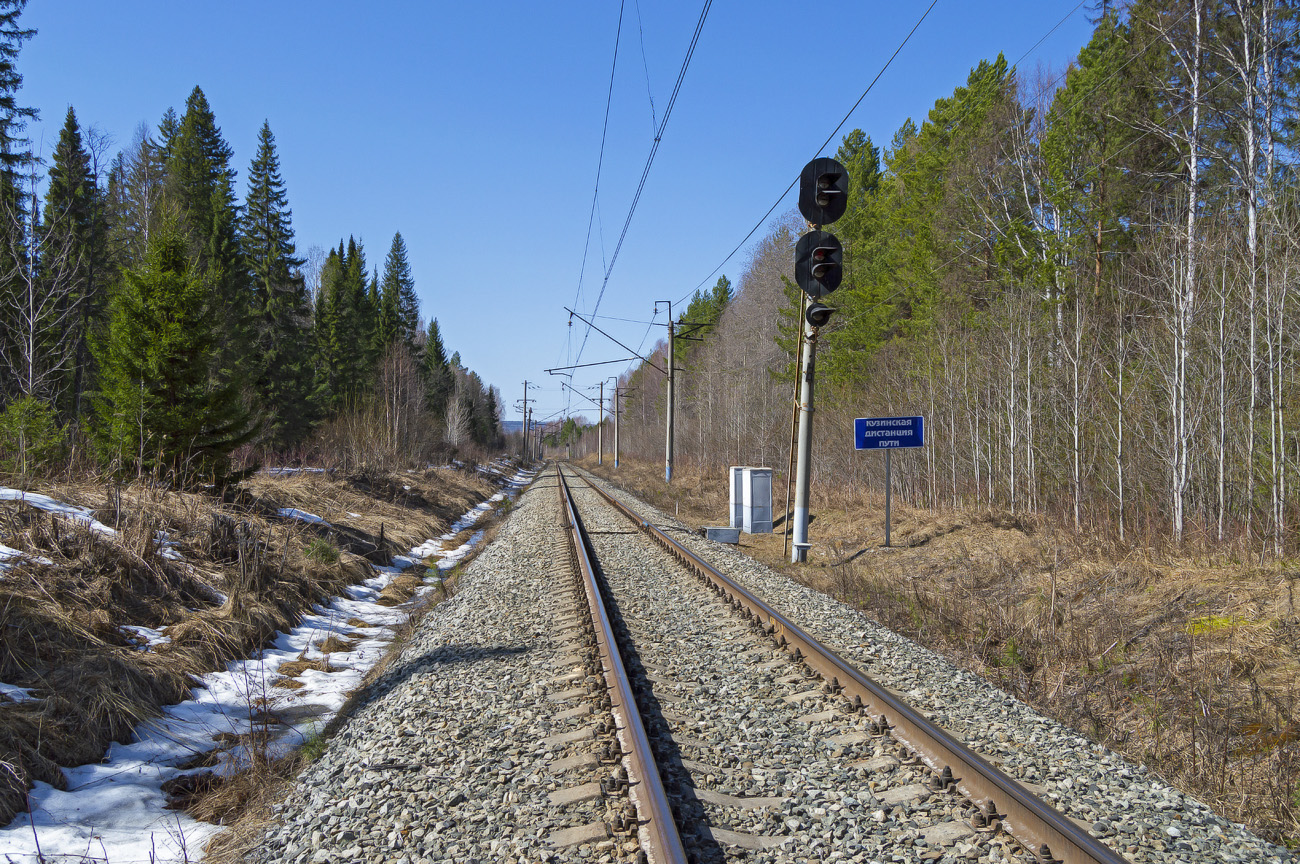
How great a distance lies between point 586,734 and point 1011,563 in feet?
26.8

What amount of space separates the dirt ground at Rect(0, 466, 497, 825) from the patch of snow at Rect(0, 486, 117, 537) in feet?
0.38

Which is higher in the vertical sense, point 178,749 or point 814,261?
point 814,261

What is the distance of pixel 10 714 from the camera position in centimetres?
425

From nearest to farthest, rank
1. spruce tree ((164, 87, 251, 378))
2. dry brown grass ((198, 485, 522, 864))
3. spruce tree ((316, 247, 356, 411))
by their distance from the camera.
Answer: dry brown grass ((198, 485, 522, 864)), spruce tree ((164, 87, 251, 378)), spruce tree ((316, 247, 356, 411))

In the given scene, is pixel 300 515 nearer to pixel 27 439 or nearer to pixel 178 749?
pixel 27 439

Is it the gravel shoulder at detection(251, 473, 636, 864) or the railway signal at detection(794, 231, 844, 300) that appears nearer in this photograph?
the gravel shoulder at detection(251, 473, 636, 864)

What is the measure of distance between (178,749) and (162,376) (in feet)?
23.5

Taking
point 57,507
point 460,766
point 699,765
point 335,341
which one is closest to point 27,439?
point 57,507

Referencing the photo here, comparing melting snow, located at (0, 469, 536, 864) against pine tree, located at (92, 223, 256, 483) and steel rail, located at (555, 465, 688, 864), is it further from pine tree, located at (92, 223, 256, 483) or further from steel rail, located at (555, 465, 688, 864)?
pine tree, located at (92, 223, 256, 483)

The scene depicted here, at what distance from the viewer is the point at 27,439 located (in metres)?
9.71

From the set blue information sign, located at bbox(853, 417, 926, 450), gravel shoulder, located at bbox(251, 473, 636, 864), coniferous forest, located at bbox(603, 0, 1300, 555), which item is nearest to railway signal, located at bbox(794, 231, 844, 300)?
blue information sign, located at bbox(853, 417, 926, 450)

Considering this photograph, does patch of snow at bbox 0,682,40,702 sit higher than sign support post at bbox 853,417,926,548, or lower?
lower

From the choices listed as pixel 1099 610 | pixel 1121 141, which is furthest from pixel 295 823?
pixel 1121 141

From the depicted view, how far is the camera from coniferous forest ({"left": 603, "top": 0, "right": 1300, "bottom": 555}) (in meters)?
10.4
